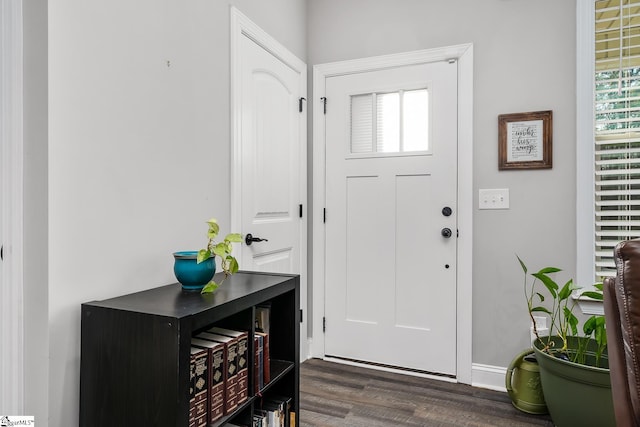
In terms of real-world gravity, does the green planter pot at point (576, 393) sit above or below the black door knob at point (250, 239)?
below

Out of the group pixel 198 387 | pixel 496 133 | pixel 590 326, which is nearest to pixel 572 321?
pixel 590 326

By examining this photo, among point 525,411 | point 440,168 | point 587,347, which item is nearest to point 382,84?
point 440,168

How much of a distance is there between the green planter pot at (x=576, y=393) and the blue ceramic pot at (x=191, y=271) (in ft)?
5.33

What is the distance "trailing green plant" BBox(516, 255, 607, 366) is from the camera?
1.86 meters

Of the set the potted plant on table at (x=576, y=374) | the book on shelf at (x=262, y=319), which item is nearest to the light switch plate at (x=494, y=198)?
the potted plant on table at (x=576, y=374)

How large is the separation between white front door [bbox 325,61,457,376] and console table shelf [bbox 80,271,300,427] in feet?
4.64

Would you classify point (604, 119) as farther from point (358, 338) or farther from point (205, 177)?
point (205, 177)

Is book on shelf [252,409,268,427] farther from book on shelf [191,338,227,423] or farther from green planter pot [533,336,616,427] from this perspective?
green planter pot [533,336,616,427]

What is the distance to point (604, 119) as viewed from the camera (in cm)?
221

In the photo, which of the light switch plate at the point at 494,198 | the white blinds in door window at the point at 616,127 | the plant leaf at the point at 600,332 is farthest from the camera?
the light switch plate at the point at 494,198

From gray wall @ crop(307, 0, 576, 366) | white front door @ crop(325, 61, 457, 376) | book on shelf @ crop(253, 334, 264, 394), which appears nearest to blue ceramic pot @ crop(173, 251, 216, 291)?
book on shelf @ crop(253, 334, 264, 394)

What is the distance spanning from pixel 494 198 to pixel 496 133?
0.39 metres

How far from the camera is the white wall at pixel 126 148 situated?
1.23 m

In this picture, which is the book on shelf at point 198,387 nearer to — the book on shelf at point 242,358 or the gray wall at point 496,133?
the book on shelf at point 242,358
